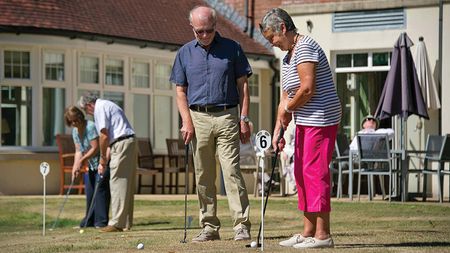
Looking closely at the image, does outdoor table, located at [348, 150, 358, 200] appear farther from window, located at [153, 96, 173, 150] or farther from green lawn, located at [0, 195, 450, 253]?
window, located at [153, 96, 173, 150]

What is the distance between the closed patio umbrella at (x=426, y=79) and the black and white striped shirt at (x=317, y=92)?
430 inches

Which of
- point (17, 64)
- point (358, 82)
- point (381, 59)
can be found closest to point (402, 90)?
point (381, 59)

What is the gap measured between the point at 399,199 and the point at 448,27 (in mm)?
4092

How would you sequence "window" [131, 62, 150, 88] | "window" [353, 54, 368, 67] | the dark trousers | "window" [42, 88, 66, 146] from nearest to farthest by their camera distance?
the dark trousers < "window" [42, 88, 66, 146] < "window" [353, 54, 368, 67] < "window" [131, 62, 150, 88]

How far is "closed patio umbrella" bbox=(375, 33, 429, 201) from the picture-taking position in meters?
18.7

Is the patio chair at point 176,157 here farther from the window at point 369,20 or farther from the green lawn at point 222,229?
the window at point 369,20

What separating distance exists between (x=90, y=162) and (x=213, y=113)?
431cm

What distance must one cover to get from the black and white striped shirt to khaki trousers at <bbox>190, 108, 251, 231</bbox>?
3.99ft

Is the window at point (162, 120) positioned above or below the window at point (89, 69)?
below

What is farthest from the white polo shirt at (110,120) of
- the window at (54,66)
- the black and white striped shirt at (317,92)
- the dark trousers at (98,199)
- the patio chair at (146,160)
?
the patio chair at (146,160)

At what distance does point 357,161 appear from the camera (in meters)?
19.0

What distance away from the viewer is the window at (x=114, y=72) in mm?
22938

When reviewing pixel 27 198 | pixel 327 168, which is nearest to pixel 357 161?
pixel 27 198

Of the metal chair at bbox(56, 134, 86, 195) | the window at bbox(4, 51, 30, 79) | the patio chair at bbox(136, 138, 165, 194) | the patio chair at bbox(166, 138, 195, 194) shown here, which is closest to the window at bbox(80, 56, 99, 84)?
the window at bbox(4, 51, 30, 79)
